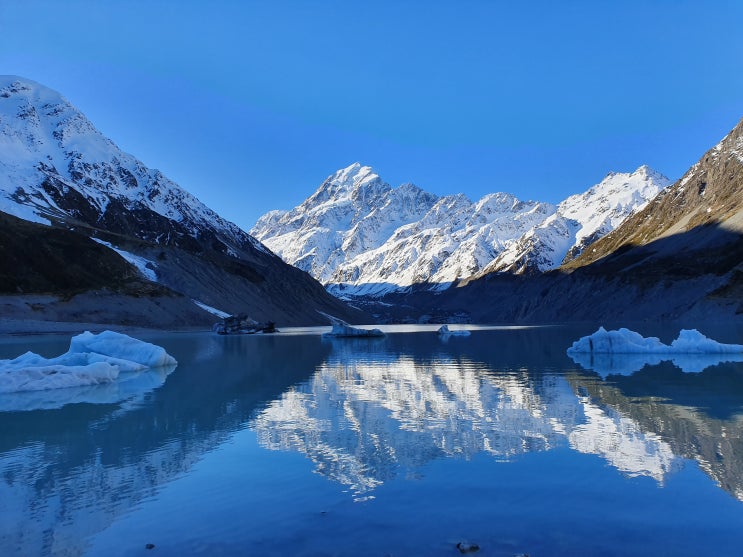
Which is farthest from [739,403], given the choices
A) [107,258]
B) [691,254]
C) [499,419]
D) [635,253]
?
[635,253]

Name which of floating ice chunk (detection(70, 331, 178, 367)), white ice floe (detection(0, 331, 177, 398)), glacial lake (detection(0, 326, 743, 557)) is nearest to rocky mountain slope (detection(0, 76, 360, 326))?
floating ice chunk (detection(70, 331, 178, 367))

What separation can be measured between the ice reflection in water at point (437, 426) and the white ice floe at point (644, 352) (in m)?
12.3

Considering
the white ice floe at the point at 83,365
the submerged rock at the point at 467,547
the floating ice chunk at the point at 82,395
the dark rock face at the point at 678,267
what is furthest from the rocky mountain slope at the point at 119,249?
the submerged rock at the point at 467,547

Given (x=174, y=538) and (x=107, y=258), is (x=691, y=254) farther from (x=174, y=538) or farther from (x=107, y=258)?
(x=174, y=538)

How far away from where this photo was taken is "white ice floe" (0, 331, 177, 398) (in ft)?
97.0

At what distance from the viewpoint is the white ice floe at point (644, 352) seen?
127 ft

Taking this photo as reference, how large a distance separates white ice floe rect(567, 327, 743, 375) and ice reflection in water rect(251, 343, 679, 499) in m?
12.3

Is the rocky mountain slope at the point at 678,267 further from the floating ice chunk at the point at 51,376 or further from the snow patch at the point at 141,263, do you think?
the snow patch at the point at 141,263

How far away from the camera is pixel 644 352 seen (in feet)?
151

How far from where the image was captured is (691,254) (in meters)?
132

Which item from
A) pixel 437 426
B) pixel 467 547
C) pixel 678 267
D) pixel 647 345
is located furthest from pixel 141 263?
pixel 467 547

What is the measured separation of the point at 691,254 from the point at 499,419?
132 meters

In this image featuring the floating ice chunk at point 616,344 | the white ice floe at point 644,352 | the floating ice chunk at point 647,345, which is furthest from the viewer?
the floating ice chunk at point 616,344

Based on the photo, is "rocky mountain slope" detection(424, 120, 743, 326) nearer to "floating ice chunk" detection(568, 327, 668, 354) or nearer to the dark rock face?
the dark rock face
